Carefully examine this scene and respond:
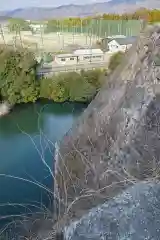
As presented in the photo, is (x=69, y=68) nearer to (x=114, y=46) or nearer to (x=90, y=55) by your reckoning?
(x=90, y=55)

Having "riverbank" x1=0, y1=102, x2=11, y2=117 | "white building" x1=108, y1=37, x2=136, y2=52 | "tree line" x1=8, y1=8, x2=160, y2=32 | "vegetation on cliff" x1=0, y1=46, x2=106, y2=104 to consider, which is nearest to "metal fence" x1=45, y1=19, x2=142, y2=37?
"tree line" x1=8, y1=8, x2=160, y2=32

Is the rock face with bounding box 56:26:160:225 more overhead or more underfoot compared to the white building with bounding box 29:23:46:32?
more overhead

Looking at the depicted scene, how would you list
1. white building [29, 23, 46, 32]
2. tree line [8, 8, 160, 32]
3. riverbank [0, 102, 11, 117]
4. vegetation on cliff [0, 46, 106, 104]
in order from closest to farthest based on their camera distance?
riverbank [0, 102, 11, 117]
vegetation on cliff [0, 46, 106, 104]
tree line [8, 8, 160, 32]
white building [29, 23, 46, 32]

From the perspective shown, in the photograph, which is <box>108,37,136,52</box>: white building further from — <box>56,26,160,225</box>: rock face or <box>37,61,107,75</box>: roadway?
<box>56,26,160,225</box>: rock face

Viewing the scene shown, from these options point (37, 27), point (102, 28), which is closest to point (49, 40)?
point (37, 27)

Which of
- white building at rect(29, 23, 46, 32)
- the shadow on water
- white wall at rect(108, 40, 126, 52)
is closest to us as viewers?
the shadow on water

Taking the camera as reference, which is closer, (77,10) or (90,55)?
(90,55)
